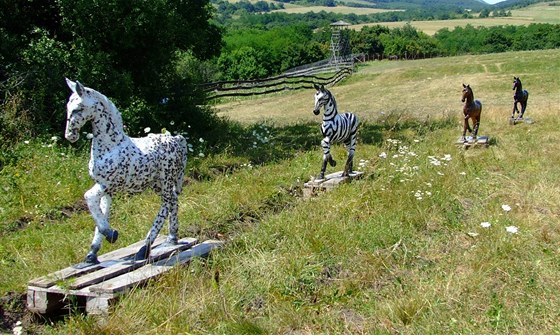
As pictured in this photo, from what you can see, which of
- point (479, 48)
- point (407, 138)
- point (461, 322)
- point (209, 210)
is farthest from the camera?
point (479, 48)

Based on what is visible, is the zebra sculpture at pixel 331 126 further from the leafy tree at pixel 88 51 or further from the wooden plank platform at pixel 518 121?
the wooden plank platform at pixel 518 121

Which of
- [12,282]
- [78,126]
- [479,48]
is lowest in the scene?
[479,48]

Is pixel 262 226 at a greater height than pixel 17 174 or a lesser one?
lesser

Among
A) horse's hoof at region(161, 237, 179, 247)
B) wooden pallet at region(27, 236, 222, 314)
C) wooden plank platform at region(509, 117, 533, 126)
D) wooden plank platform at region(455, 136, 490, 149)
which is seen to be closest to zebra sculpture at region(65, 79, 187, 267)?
wooden pallet at region(27, 236, 222, 314)

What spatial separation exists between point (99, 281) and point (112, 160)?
3.89 ft

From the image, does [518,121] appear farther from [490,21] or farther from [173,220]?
[490,21]

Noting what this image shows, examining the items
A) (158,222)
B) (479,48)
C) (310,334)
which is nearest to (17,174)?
(158,222)

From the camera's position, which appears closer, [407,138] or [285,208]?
[285,208]

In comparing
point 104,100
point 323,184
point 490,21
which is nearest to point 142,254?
point 104,100

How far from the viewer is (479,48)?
77438mm

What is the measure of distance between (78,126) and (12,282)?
1.80 meters

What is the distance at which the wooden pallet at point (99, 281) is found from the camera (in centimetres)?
504

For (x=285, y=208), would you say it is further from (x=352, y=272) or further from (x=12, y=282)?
(x=12, y=282)

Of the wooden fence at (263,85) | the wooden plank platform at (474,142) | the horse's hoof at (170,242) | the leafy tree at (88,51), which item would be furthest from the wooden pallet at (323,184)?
the wooden fence at (263,85)
